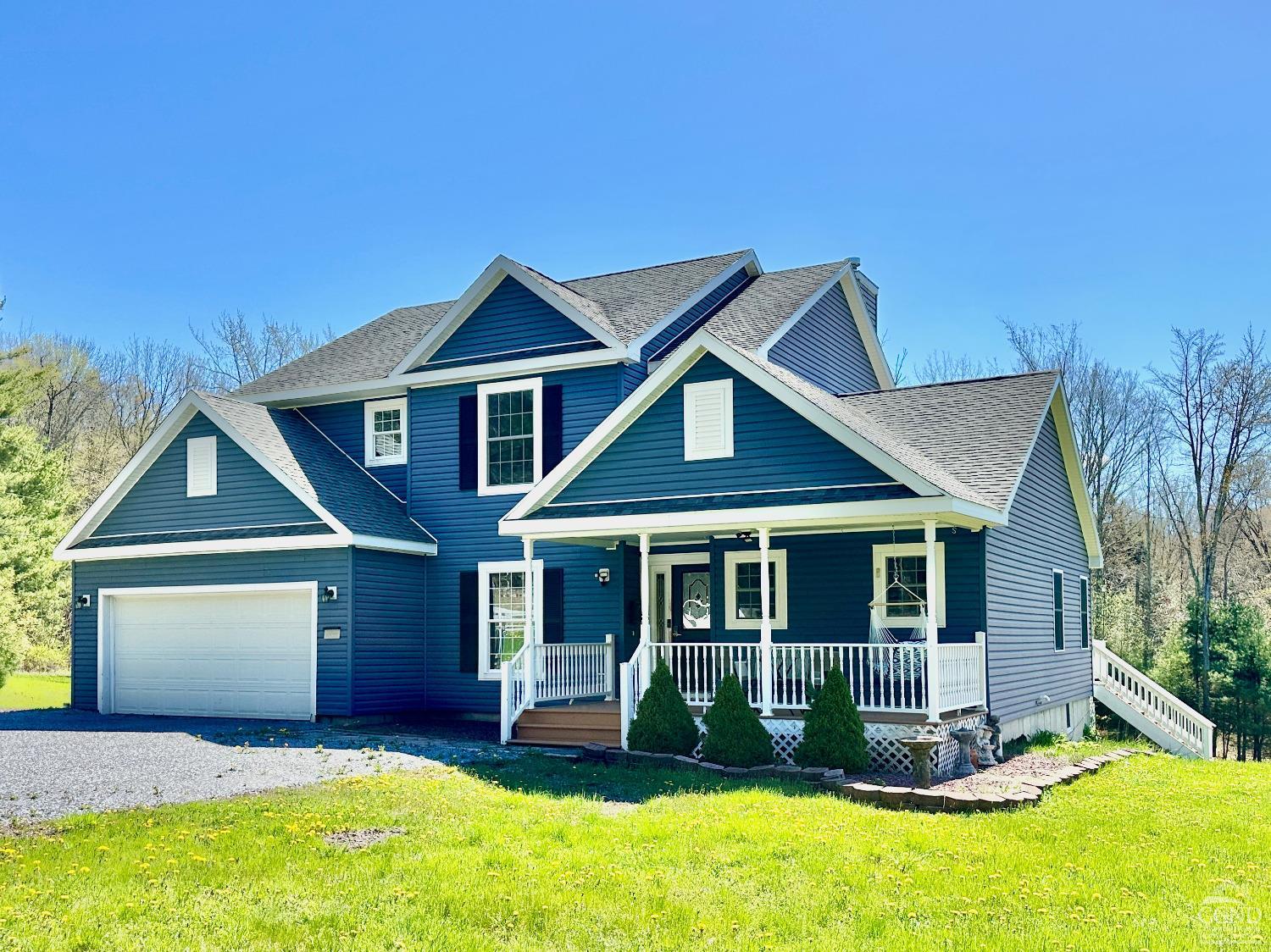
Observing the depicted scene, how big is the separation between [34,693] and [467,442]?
13884 millimetres

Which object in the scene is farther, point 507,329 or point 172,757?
point 507,329

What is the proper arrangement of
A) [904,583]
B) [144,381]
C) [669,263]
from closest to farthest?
[904,583] < [669,263] < [144,381]

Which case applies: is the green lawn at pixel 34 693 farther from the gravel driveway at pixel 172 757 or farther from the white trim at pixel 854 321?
the white trim at pixel 854 321

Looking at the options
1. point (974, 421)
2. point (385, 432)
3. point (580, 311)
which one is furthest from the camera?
point (385, 432)

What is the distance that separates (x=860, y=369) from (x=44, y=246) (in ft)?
93.2

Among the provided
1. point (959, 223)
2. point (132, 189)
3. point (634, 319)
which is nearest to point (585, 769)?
point (634, 319)

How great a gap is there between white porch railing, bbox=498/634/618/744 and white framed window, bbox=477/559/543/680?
1.10 metres

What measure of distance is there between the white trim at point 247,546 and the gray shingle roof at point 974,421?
7.39 meters

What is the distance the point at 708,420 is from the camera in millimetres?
15273

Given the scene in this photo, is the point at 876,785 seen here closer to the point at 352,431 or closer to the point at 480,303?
the point at 480,303

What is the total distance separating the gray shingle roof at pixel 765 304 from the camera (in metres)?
18.1

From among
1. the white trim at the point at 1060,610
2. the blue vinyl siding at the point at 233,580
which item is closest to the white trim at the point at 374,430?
the blue vinyl siding at the point at 233,580

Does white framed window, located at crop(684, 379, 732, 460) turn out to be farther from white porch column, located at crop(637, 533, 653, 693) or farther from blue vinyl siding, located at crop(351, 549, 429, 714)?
blue vinyl siding, located at crop(351, 549, 429, 714)

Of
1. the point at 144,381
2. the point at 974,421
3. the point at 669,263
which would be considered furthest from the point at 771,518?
the point at 144,381
